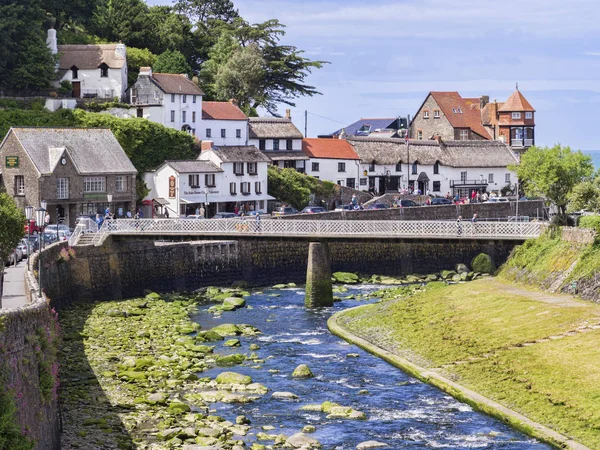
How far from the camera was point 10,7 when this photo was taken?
402 ft

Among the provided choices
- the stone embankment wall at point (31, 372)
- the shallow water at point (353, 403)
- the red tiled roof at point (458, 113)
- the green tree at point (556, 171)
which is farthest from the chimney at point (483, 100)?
the stone embankment wall at point (31, 372)

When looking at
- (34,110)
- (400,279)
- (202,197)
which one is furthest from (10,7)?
(400,279)

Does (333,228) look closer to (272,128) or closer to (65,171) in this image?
(65,171)

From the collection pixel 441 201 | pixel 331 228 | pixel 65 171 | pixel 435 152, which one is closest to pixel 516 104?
pixel 435 152

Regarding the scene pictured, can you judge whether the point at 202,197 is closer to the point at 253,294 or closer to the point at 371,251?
the point at 371,251

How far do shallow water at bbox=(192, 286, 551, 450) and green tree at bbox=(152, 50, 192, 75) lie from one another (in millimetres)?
76095

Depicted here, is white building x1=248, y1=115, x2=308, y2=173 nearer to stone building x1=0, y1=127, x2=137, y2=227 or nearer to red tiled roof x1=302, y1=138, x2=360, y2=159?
red tiled roof x1=302, y1=138, x2=360, y2=159

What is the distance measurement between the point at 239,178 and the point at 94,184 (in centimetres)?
2297

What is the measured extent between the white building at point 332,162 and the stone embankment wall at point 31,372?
97.5m

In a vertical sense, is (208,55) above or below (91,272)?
above

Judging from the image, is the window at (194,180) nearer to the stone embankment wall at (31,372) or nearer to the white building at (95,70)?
the white building at (95,70)

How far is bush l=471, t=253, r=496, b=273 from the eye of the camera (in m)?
99.6

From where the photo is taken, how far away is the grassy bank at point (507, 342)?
158 feet

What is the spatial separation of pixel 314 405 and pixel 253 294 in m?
38.0
